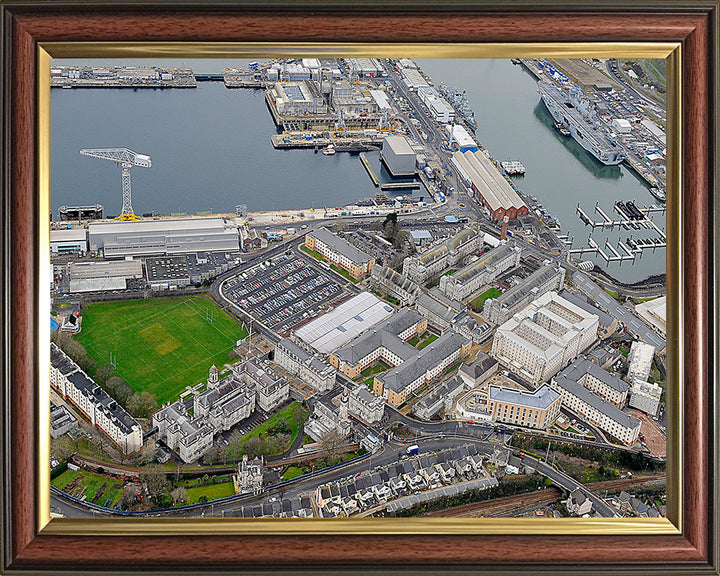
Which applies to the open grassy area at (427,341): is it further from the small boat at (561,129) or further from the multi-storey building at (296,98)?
the small boat at (561,129)

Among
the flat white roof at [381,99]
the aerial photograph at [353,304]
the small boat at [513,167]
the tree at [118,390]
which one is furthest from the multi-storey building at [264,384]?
the flat white roof at [381,99]

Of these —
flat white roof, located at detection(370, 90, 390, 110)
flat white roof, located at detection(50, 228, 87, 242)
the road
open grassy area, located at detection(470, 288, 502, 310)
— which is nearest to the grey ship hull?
flat white roof, located at detection(370, 90, 390, 110)

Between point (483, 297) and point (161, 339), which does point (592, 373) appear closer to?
point (483, 297)

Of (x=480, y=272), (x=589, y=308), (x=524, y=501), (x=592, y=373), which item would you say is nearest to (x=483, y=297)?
(x=480, y=272)

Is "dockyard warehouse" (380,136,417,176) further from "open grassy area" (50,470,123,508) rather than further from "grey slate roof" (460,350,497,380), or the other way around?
"open grassy area" (50,470,123,508)

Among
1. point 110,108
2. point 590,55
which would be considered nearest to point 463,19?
point 590,55
